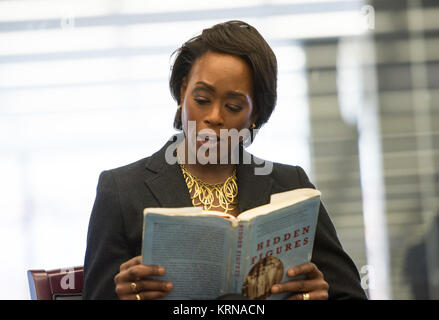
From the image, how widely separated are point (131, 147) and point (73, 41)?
62cm

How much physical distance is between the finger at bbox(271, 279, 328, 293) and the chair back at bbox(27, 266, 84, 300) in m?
0.53

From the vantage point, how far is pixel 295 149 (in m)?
3.07

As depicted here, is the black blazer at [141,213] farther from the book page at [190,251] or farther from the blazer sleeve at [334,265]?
the book page at [190,251]

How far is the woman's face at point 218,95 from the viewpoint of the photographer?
146 centimetres

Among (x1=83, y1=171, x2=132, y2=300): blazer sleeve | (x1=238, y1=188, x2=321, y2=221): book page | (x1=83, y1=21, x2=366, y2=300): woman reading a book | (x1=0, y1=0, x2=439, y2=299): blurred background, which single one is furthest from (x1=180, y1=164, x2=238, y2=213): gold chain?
(x1=0, y1=0, x2=439, y2=299): blurred background

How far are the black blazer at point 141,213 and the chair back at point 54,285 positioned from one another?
0.13 meters

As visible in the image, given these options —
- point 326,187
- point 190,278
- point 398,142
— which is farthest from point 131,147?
point 190,278

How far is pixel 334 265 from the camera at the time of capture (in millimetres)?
1453

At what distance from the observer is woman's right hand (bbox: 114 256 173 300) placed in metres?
1.13

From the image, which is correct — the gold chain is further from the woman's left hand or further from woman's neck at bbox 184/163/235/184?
the woman's left hand

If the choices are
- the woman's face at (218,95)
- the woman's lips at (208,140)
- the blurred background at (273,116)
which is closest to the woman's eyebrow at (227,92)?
the woman's face at (218,95)
